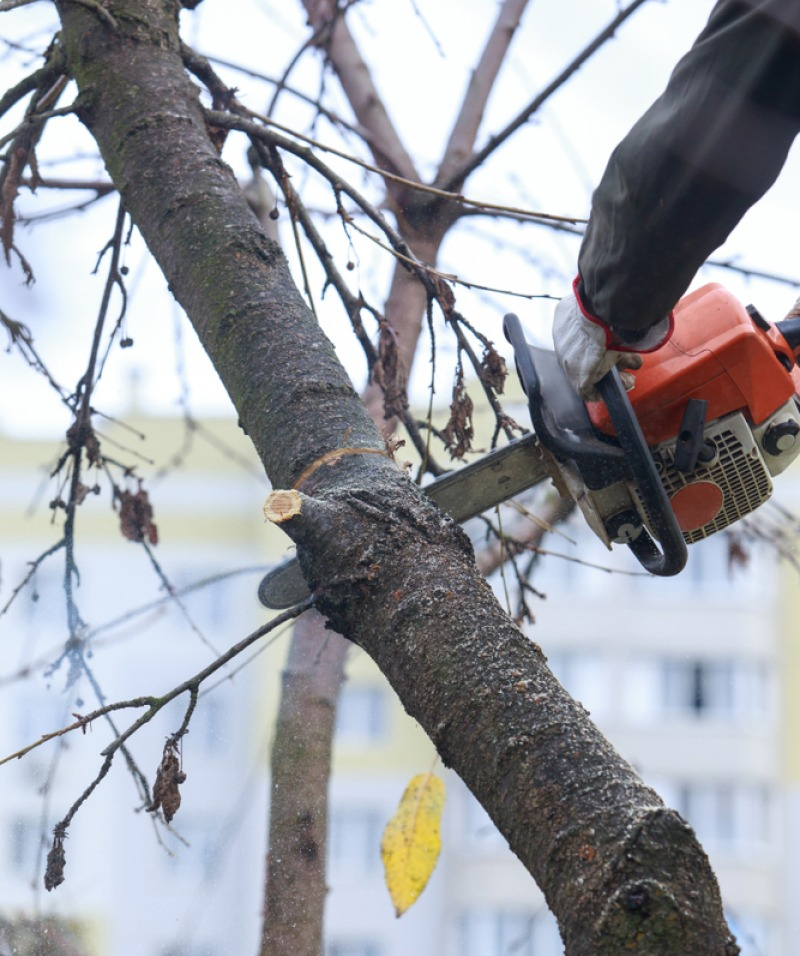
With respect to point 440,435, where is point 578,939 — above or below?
below

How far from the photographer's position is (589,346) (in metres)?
1.01

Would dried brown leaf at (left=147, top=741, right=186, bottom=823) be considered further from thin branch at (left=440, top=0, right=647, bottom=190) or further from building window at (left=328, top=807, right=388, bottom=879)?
thin branch at (left=440, top=0, right=647, bottom=190)

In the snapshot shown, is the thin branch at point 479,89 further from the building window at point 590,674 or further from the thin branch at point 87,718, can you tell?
the building window at point 590,674

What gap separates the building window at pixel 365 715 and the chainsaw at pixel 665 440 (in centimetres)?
97

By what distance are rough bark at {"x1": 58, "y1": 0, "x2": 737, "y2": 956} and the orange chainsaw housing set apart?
0.99 ft

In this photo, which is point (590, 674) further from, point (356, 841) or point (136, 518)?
point (136, 518)

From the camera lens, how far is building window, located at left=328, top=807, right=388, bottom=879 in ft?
6.70

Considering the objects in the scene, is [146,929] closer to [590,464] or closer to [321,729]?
[321,729]

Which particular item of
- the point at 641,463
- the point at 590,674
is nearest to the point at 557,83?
the point at 641,463

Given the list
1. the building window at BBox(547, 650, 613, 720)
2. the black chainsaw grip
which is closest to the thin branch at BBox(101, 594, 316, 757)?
the black chainsaw grip

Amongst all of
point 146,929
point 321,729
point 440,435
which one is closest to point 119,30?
point 440,435

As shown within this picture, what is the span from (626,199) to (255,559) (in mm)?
1239

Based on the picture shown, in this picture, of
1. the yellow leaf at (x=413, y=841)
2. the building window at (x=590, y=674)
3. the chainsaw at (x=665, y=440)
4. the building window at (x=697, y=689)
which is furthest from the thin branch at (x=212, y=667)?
the building window at (x=697, y=689)

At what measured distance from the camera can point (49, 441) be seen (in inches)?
94.0
